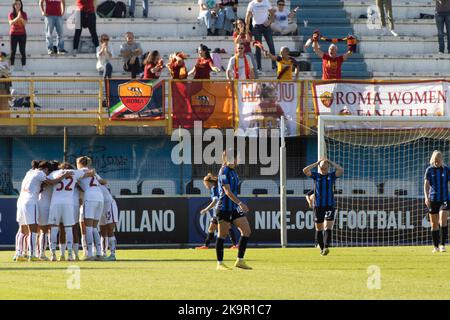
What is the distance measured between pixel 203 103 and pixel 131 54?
2875 millimetres

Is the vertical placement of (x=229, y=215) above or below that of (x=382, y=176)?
below

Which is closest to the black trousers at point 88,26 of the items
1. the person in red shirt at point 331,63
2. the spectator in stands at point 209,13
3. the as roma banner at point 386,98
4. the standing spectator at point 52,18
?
the standing spectator at point 52,18

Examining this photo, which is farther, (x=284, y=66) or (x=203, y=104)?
(x=284, y=66)

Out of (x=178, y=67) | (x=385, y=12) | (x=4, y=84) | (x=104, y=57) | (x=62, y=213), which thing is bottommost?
(x=62, y=213)

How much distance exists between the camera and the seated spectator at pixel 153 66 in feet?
106

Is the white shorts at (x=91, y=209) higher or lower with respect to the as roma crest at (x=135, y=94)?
lower

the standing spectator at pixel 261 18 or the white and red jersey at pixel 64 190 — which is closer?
the white and red jersey at pixel 64 190

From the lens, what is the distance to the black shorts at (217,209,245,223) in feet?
65.8

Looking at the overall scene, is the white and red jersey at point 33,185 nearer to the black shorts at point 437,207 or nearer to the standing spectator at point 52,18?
the black shorts at point 437,207

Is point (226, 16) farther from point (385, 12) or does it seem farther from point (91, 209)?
point (91, 209)

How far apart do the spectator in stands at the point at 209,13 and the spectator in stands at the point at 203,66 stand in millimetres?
3311

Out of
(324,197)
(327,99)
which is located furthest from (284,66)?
(324,197)

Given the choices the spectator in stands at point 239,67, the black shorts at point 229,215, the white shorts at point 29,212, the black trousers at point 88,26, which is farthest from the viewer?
the black trousers at point 88,26

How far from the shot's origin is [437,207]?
25625 millimetres
